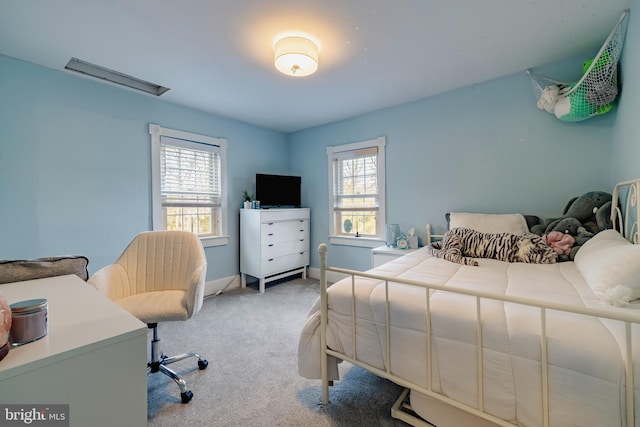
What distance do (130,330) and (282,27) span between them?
6.46ft

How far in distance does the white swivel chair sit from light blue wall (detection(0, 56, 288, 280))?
3.16ft

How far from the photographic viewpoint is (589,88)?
6.26ft

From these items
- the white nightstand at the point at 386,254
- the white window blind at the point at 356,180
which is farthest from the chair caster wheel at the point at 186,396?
the white window blind at the point at 356,180

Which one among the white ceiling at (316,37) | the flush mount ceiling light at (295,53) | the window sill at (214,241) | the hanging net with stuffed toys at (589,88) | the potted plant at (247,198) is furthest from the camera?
the potted plant at (247,198)

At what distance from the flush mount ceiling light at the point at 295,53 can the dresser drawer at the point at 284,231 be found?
6.77 ft

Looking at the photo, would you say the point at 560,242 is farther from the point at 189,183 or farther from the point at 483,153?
the point at 189,183

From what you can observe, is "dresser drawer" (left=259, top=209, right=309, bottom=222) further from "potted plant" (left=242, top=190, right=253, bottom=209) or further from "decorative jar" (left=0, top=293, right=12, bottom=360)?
"decorative jar" (left=0, top=293, right=12, bottom=360)

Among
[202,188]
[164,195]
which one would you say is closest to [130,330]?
[164,195]

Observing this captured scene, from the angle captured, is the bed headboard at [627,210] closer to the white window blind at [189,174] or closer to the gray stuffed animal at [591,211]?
the gray stuffed animal at [591,211]

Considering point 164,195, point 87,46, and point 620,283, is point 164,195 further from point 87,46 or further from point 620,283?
point 620,283

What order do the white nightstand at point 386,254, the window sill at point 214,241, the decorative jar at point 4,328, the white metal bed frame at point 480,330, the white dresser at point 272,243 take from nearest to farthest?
the decorative jar at point 4,328, the white metal bed frame at point 480,330, the white nightstand at point 386,254, the window sill at point 214,241, the white dresser at point 272,243

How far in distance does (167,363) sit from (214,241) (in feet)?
6.12

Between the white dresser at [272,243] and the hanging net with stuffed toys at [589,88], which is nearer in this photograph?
the hanging net with stuffed toys at [589,88]

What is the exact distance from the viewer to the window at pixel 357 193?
3.47 m
